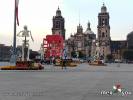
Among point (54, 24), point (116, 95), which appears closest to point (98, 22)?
point (54, 24)

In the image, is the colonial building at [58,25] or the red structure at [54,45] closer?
the red structure at [54,45]

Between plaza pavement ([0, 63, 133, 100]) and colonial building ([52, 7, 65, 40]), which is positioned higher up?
colonial building ([52, 7, 65, 40])

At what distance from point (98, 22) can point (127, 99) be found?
175245 mm

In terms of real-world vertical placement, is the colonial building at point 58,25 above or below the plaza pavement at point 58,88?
above

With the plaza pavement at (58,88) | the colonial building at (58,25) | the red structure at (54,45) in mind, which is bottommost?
the plaza pavement at (58,88)

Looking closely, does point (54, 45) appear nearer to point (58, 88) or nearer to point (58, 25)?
point (58, 88)

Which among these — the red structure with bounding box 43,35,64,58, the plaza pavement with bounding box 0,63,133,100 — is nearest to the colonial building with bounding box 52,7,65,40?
the red structure with bounding box 43,35,64,58

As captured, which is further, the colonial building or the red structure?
the colonial building

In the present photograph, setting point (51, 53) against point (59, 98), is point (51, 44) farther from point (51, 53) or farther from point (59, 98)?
point (59, 98)

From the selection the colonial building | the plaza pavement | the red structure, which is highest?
the colonial building

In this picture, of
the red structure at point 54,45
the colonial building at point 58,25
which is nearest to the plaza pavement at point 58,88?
the red structure at point 54,45

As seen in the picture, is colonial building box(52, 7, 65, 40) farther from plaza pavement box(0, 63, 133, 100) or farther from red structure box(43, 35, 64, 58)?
plaza pavement box(0, 63, 133, 100)

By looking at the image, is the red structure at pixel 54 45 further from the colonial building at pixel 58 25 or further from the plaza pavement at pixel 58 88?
the colonial building at pixel 58 25

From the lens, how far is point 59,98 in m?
15.2
